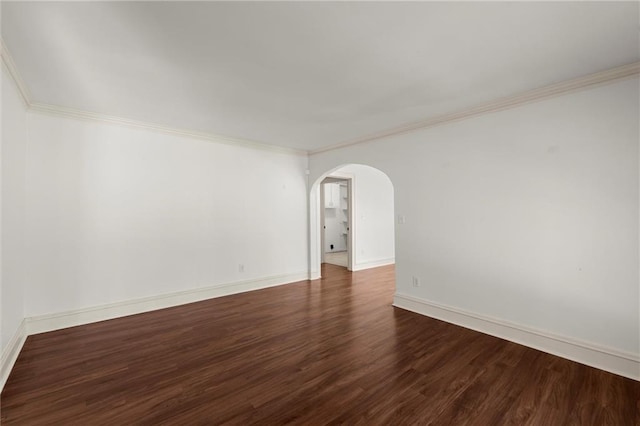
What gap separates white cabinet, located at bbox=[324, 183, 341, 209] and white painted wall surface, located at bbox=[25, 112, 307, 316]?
436cm

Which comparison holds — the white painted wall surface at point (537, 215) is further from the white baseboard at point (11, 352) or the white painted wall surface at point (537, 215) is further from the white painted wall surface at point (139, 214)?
the white baseboard at point (11, 352)

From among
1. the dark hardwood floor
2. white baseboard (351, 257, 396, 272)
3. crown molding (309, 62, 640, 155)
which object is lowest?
the dark hardwood floor

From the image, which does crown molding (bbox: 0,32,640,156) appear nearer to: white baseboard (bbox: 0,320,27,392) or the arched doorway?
the arched doorway

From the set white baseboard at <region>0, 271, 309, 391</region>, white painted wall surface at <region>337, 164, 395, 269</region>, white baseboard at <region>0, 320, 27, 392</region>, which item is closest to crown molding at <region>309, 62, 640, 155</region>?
white painted wall surface at <region>337, 164, 395, 269</region>

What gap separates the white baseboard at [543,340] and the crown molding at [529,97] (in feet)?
7.79

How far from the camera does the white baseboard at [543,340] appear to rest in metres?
2.35

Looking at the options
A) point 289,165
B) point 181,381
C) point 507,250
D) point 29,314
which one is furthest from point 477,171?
point 29,314

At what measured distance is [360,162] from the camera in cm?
462

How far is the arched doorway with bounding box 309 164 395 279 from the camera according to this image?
18.8ft

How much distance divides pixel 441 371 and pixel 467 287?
4.28ft

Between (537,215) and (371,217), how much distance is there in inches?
166

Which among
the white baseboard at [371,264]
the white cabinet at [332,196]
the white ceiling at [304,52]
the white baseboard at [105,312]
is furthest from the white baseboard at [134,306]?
the white cabinet at [332,196]

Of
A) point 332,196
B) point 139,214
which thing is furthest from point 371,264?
point 139,214

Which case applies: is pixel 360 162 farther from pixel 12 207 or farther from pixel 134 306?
pixel 12 207
